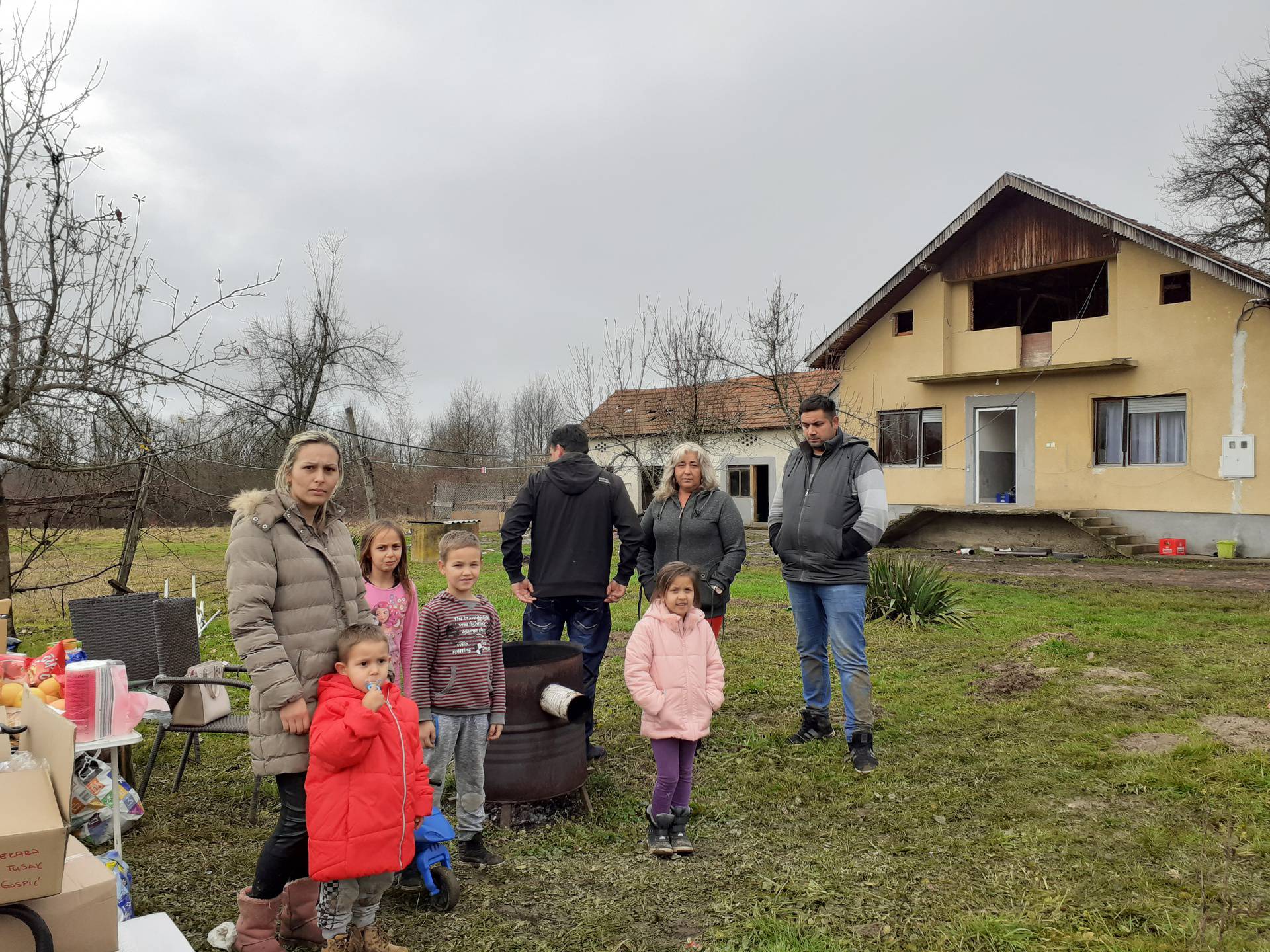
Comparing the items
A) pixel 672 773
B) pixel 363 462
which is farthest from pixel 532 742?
pixel 363 462

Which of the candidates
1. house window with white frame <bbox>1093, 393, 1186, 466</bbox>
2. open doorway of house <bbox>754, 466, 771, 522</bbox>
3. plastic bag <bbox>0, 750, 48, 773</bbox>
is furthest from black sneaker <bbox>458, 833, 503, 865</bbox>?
open doorway of house <bbox>754, 466, 771, 522</bbox>

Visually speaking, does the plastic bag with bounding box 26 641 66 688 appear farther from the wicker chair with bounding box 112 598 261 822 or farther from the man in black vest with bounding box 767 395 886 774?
the man in black vest with bounding box 767 395 886 774

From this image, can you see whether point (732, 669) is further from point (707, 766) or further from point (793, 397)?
point (793, 397)

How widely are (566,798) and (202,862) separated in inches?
66.9

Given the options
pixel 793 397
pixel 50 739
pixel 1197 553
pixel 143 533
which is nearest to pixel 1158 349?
pixel 1197 553

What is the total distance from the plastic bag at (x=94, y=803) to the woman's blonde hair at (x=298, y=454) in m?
1.57

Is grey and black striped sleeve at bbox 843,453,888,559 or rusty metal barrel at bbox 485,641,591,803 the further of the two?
grey and black striped sleeve at bbox 843,453,888,559

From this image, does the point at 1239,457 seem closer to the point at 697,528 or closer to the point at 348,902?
the point at 697,528

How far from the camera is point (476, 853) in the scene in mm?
3859

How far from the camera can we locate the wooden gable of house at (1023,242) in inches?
707

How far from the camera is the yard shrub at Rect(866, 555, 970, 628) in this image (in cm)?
984

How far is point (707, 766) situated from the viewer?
5.20 metres

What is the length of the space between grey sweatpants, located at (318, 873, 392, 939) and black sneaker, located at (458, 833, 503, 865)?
89 cm

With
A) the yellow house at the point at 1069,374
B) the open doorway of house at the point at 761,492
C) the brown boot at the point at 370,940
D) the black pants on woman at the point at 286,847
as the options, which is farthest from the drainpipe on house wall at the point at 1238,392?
the black pants on woman at the point at 286,847
